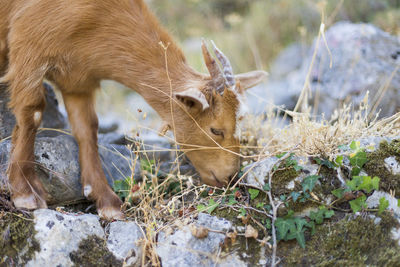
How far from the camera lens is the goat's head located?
397cm

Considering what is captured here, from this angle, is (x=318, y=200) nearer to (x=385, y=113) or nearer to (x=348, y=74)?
(x=385, y=113)

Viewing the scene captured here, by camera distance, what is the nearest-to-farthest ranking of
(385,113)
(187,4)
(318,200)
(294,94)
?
(318,200) → (385,113) → (294,94) → (187,4)

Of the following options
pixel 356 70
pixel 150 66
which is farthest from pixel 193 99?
pixel 356 70

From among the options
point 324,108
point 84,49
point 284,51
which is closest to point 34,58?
point 84,49

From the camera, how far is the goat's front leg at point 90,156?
4.22 meters

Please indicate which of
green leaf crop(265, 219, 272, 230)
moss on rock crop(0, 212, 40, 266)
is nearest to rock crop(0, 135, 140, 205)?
moss on rock crop(0, 212, 40, 266)

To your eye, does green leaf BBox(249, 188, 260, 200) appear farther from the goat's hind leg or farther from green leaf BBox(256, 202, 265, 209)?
the goat's hind leg

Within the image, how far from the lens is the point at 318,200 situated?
3527 millimetres

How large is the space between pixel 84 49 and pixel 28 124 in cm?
90

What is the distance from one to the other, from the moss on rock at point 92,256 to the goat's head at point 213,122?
118 cm

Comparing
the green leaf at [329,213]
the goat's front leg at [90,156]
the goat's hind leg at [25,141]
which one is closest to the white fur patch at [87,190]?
the goat's front leg at [90,156]

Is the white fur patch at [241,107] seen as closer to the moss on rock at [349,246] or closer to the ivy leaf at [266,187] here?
the ivy leaf at [266,187]

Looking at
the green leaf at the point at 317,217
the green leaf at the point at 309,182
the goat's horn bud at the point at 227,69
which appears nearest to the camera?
the green leaf at the point at 317,217

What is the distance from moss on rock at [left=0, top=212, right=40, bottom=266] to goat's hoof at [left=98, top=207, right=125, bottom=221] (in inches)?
26.1
